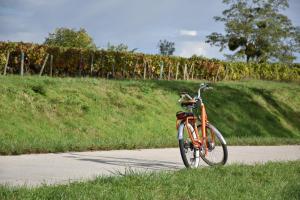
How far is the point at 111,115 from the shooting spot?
20.4 meters

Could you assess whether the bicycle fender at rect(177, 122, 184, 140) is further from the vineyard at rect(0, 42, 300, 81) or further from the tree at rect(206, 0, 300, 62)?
the tree at rect(206, 0, 300, 62)

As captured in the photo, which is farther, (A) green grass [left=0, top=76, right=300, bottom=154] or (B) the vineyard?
(B) the vineyard

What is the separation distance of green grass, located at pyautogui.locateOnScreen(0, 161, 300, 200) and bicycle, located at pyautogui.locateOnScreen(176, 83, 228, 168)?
538 mm

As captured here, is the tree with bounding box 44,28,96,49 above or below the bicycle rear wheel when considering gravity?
above

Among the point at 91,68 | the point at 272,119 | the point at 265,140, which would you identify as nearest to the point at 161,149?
the point at 265,140

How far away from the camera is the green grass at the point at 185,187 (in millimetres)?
5992

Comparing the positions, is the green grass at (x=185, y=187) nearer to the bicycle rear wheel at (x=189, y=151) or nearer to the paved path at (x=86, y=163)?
the bicycle rear wheel at (x=189, y=151)

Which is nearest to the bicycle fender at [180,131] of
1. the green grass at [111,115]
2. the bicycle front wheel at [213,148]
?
the bicycle front wheel at [213,148]

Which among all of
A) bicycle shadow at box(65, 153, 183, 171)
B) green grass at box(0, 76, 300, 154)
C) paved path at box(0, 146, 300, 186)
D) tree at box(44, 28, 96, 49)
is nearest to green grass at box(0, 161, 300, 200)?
paved path at box(0, 146, 300, 186)

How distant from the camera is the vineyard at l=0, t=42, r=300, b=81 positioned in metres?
29.5

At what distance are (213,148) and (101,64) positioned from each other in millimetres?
24957

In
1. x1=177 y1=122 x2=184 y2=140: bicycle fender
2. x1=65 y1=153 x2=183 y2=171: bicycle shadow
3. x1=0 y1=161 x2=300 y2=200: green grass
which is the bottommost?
x1=65 y1=153 x2=183 y2=171: bicycle shadow

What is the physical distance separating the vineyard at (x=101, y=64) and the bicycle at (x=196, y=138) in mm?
18641

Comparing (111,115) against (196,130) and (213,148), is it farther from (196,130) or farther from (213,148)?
(196,130)
